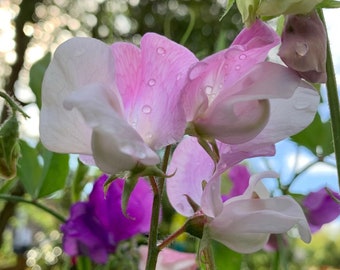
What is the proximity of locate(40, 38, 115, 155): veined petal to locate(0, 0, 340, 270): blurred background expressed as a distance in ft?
0.37

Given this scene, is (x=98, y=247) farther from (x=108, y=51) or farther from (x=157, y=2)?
(x=157, y=2)

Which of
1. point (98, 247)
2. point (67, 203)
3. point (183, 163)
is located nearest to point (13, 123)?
point (183, 163)

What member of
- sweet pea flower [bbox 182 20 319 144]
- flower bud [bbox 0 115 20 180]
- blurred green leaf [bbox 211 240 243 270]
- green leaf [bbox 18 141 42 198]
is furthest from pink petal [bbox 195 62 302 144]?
green leaf [bbox 18 141 42 198]

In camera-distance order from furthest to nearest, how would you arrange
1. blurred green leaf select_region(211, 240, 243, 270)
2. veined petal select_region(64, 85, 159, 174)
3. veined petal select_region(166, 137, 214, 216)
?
1. blurred green leaf select_region(211, 240, 243, 270)
2. veined petal select_region(166, 137, 214, 216)
3. veined petal select_region(64, 85, 159, 174)

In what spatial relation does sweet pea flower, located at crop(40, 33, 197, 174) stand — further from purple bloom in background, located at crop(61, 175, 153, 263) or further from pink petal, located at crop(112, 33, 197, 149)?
purple bloom in background, located at crop(61, 175, 153, 263)

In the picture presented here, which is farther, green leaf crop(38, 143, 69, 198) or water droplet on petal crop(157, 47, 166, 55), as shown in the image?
green leaf crop(38, 143, 69, 198)

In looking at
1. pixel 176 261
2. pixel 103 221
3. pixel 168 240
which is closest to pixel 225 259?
pixel 176 261

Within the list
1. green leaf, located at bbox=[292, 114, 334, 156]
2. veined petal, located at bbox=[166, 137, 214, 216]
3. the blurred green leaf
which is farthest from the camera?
green leaf, located at bbox=[292, 114, 334, 156]

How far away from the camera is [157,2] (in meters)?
4.52

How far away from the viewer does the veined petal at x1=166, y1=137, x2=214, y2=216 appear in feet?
1.46

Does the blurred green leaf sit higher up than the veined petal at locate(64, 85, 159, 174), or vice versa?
the veined petal at locate(64, 85, 159, 174)

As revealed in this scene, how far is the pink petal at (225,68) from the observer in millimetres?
352

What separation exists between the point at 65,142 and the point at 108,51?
49mm

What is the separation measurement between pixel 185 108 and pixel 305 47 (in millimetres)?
66
